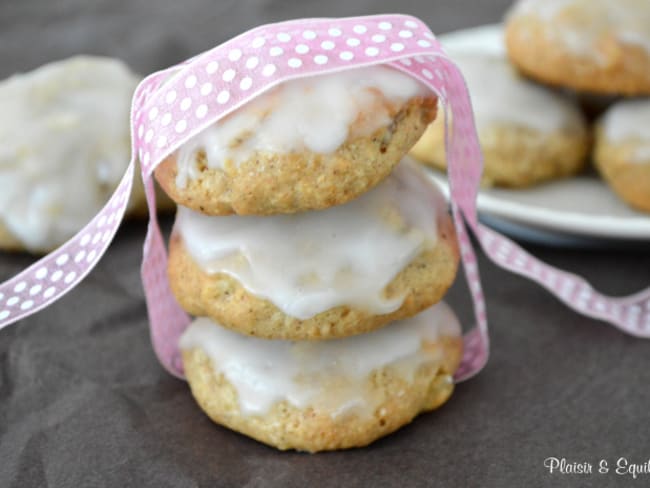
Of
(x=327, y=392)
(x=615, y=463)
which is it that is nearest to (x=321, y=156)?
(x=327, y=392)

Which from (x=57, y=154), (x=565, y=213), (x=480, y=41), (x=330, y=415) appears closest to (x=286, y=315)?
(x=330, y=415)

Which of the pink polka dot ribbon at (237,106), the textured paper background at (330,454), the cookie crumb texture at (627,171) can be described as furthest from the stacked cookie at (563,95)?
the pink polka dot ribbon at (237,106)

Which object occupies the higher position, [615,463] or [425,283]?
[425,283]

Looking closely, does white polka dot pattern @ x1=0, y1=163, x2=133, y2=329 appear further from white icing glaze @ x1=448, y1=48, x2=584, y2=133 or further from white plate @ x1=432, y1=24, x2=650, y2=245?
white icing glaze @ x1=448, y1=48, x2=584, y2=133

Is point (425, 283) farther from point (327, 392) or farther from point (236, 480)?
point (236, 480)

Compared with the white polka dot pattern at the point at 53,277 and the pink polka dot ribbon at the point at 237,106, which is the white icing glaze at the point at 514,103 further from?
the white polka dot pattern at the point at 53,277

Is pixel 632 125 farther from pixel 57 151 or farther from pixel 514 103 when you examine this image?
pixel 57 151
